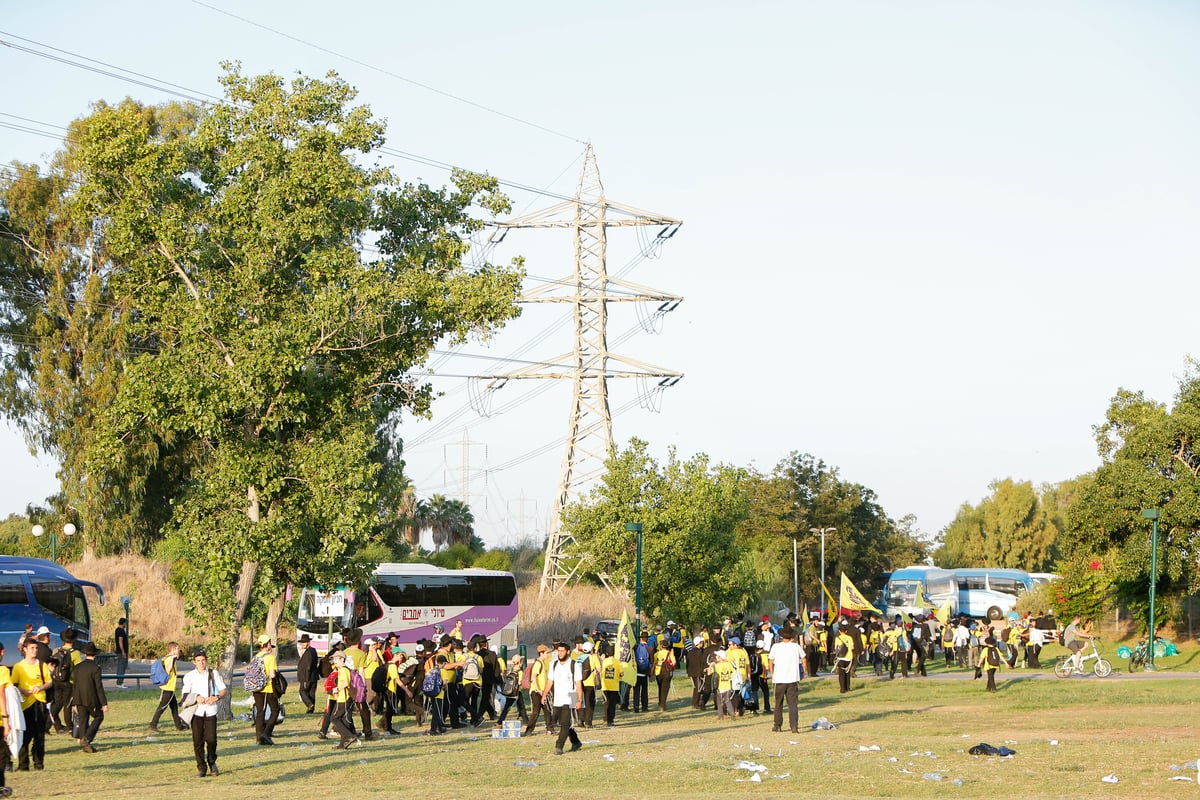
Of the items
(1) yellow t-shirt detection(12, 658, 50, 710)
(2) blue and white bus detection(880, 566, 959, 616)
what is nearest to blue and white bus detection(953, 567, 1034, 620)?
(2) blue and white bus detection(880, 566, 959, 616)

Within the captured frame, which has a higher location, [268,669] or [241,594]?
[241,594]

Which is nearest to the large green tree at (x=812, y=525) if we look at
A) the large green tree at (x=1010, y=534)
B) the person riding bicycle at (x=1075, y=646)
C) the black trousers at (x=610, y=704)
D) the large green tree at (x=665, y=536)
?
the large green tree at (x=1010, y=534)

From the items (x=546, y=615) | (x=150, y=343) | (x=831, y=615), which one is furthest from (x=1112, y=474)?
(x=150, y=343)

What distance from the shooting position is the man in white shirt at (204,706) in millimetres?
15516

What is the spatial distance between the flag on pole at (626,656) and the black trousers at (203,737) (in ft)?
29.1

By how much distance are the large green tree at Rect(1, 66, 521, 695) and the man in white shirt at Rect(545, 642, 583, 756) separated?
6.43m

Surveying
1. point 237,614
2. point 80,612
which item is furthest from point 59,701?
point 80,612

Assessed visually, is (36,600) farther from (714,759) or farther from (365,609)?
(714,759)

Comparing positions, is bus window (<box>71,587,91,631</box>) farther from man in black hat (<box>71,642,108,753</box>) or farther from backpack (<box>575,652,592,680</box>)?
backpack (<box>575,652,592,680</box>)

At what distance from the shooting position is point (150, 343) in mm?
46031

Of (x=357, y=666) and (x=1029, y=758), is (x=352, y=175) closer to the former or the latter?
(x=357, y=666)

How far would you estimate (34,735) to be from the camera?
1691 cm

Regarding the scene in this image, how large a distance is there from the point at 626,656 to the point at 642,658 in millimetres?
1799

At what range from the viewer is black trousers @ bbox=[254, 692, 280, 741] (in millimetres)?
19344
